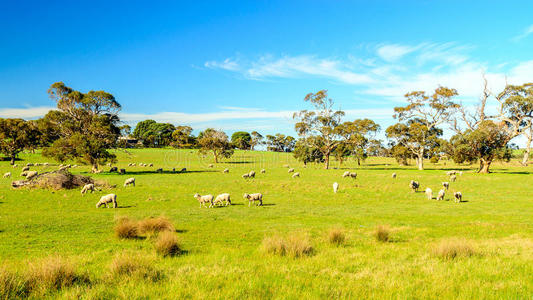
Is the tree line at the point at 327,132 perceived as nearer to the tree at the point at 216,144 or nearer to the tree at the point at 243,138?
the tree at the point at 216,144

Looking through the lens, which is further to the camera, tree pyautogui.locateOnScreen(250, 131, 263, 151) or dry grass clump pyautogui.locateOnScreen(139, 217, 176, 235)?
tree pyautogui.locateOnScreen(250, 131, 263, 151)

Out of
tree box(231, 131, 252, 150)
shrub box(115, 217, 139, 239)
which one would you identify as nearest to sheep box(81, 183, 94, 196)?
shrub box(115, 217, 139, 239)

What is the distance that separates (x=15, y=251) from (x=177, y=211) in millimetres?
10543

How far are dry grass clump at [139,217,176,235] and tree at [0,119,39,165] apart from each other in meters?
74.2

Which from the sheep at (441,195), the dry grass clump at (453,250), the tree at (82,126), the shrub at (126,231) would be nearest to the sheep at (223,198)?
the shrub at (126,231)

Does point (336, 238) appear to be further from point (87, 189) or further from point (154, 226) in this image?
point (87, 189)

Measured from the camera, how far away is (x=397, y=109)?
76.6 meters

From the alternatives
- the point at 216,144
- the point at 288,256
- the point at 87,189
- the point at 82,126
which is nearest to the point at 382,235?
the point at 288,256

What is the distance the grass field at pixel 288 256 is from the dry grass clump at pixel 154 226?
0.76 metres

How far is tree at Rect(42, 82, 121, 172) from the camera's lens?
46781 mm

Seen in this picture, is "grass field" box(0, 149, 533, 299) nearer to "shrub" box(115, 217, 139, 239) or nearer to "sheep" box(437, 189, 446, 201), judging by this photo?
"shrub" box(115, 217, 139, 239)

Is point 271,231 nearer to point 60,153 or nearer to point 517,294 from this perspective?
point 517,294

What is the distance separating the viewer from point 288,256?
9695mm

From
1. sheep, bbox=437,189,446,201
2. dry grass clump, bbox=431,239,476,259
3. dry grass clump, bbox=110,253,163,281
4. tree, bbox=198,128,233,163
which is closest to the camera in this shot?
dry grass clump, bbox=110,253,163,281
